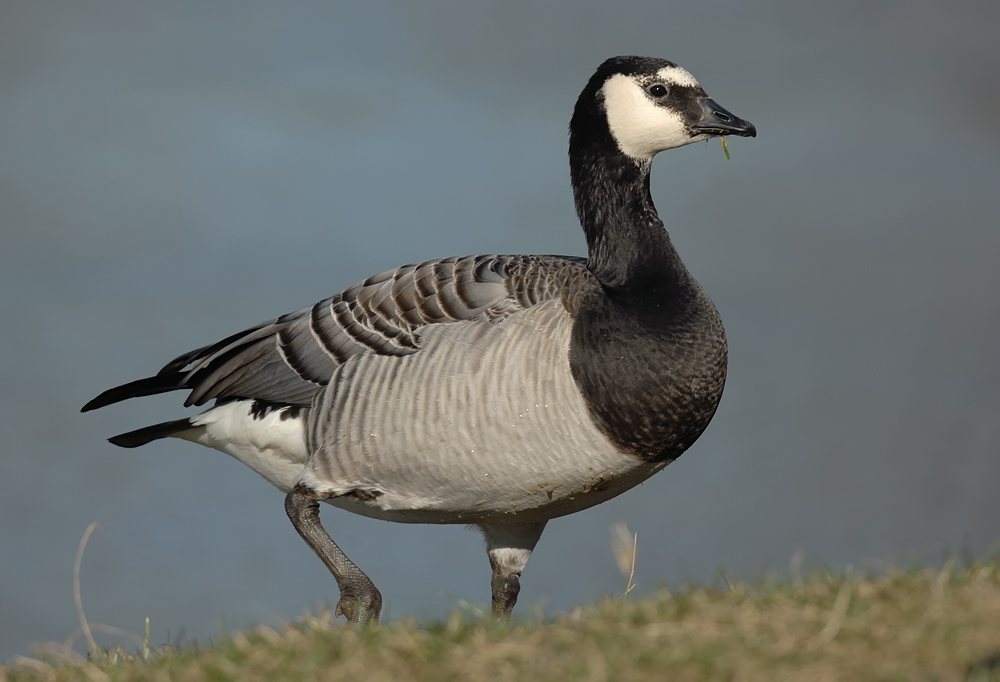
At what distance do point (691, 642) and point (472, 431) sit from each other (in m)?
2.27

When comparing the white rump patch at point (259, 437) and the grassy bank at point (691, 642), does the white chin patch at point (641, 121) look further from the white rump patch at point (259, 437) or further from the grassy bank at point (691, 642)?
the grassy bank at point (691, 642)

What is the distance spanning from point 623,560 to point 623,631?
1.42 m

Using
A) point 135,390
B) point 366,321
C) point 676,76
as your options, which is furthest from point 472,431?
point 135,390

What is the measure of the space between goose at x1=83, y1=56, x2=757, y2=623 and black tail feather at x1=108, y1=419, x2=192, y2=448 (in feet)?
0.17

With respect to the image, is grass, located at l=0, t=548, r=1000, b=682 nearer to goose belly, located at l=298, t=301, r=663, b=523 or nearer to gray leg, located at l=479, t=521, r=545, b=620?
goose belly, located at l=298, t=301, r=663, b=523

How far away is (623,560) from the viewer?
5113mm

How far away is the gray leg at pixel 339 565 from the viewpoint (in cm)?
574

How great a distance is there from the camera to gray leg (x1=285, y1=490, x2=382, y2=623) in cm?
574

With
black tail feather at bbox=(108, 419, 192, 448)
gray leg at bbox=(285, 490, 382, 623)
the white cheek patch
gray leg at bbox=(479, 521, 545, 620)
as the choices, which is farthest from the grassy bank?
the white cheek patch

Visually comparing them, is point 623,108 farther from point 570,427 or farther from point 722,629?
point 722,629

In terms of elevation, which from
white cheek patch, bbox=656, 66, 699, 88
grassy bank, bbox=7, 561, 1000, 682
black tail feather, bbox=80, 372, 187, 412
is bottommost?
grassy bank, bbox=7, 561, 1000, 682

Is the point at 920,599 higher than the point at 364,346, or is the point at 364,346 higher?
the point at 364,346

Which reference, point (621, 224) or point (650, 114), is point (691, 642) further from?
point (650, 114)

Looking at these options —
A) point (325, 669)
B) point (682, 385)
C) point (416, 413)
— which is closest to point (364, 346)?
point (416, 413)
